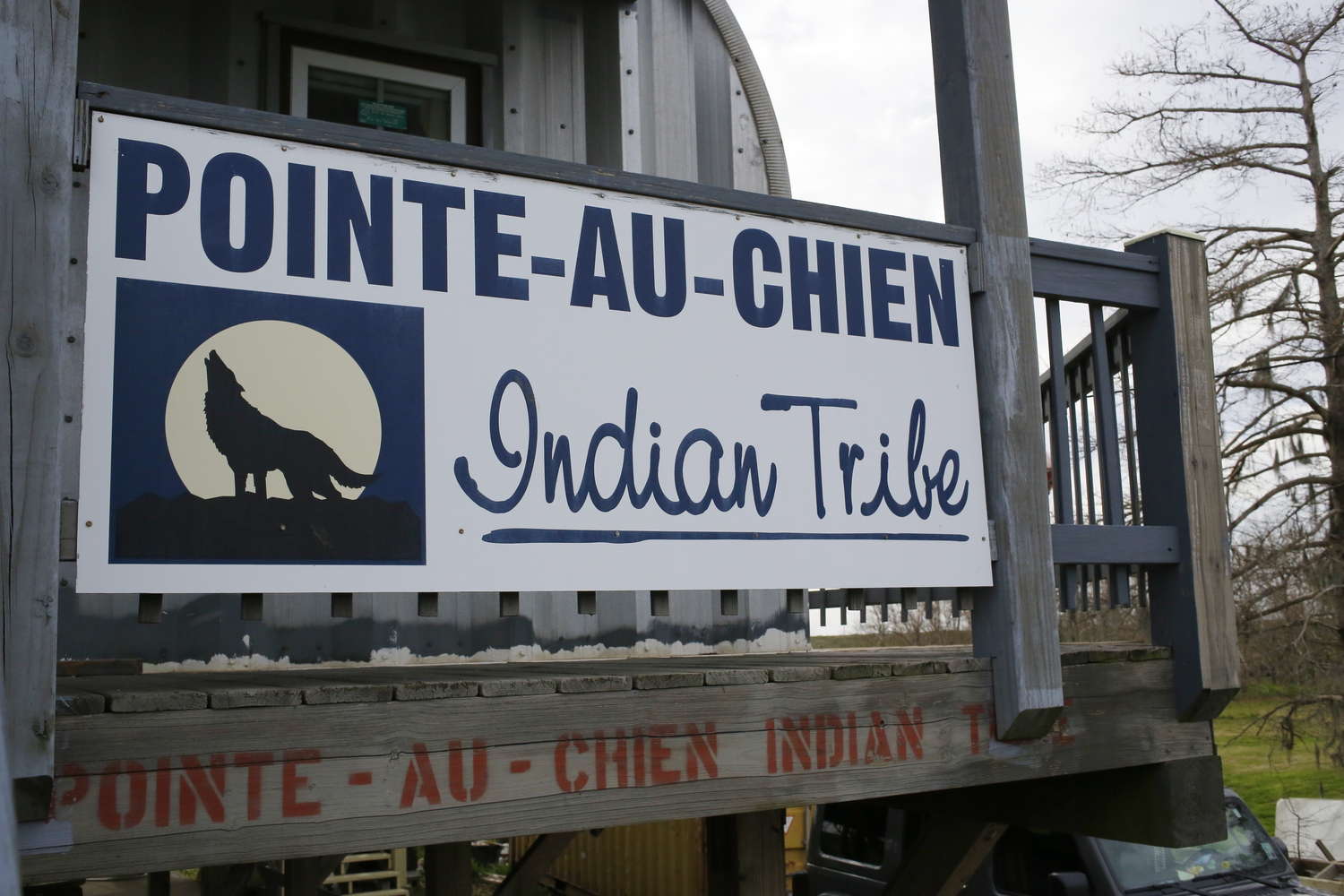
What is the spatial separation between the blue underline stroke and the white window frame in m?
2.76

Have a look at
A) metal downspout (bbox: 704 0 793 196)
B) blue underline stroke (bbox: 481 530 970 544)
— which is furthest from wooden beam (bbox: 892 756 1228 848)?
metal downspout (bbox: 704 0 793 196)

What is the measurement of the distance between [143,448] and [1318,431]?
48.7 feet

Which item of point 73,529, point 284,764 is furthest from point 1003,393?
point 73,529

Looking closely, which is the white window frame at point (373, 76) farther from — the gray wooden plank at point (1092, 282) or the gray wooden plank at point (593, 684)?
the gray wooden plank at point (593, 684)

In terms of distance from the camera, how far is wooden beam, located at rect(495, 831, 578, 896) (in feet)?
17.6

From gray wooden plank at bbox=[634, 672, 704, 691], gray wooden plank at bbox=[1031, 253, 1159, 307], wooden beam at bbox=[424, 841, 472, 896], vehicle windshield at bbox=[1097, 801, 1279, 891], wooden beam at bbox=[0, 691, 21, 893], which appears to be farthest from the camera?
vehicle windshield at bbox=[1097, 801, 1279, 891]

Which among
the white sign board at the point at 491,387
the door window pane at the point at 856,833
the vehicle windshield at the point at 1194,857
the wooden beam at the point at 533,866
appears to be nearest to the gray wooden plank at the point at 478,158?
the white sign board at the point at 491,387

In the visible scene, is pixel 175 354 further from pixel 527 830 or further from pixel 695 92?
pixel 695 92

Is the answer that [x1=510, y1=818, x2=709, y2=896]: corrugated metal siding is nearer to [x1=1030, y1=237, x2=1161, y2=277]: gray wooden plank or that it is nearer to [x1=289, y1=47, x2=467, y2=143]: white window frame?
[x1=289, y1=47, x2=467, y2=143]: white window frame

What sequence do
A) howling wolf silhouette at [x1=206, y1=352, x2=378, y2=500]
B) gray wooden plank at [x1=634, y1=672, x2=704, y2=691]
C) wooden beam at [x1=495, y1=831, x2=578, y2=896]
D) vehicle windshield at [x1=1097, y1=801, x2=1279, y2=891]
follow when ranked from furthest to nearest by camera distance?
1. vehicle windshield at [x1=1097, y1=801, x2=1279, y2=891]
2. wooden beam at [x1=495, y1=831, x2=578, y2=896]
3. gray wooden plank at [x1=634, y1=672, x2=704, y2=691]
4. howling wolf silhouette at [x1=206, y1=352, x2=378, y2=500]

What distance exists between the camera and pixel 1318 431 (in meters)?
14.2

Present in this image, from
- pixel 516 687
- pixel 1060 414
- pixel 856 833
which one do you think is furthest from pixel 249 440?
pixel 856 833

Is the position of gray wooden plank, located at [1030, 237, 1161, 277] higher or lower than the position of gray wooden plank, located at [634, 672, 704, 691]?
higher

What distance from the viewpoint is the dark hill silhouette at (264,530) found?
2.32 metres
